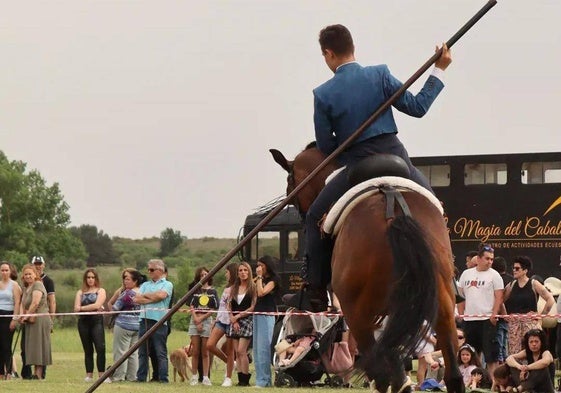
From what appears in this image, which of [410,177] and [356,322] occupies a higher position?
[410,177]

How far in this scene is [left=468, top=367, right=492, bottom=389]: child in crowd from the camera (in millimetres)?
17156

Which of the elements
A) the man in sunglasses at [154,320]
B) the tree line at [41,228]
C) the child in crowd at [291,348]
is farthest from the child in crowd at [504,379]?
the tree line at [41,228]

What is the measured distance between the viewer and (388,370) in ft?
29.6

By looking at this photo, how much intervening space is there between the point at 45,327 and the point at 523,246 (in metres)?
9.95

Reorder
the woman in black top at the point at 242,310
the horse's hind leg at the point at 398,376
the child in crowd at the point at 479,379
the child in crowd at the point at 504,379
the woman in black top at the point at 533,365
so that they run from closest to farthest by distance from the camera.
Result: the horse's hind leg at the point at 398,376 → the woman in black top at the point at 533,365 → the child in crowd at the point at 504,379 → the child in crowd at the point at 479,379 → the woman in black top at the point at 242,310

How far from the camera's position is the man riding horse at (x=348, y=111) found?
9938 mm

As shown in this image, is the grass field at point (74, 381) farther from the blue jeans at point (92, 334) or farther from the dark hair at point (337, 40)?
the dark hair at point (337, 40)

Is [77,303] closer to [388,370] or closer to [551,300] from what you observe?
[551,300]

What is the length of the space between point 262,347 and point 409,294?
10.3 meters

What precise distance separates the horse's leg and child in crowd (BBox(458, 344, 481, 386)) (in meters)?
8.32

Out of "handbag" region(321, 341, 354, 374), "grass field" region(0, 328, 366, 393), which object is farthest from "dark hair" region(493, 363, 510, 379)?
"handbag" region(321, 341, 354, 374)

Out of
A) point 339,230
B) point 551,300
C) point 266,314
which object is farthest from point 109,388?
point 339,230

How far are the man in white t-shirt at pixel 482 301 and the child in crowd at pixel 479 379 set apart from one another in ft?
3.66

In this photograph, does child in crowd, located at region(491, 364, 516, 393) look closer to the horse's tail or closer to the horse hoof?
the horse hoof
